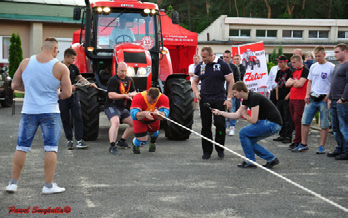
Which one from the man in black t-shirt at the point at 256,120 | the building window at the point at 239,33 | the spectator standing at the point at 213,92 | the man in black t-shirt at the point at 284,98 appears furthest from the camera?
the building window at the point at 239,33

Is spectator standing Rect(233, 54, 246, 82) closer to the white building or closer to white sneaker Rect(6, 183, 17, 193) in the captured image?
white sneaker Rect(6, 183, 17, 193)

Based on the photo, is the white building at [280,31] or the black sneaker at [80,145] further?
the white building at [280,31]

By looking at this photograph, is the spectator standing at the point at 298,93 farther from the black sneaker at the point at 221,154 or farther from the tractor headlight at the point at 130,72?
the tractor headlight at the point at 130,72

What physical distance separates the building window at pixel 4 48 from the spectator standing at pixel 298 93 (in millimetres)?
24370

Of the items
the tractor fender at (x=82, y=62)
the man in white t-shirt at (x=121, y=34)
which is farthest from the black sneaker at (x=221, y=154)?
the tractor fender at (x=82, y=62)

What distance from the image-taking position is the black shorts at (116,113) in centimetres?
981

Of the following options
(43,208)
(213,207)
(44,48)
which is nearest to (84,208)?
(43,208)

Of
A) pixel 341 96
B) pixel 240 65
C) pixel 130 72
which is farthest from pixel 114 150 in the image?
pixel 240 65

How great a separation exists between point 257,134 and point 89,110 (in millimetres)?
3829

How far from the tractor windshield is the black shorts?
2421mm

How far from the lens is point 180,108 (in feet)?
35.8

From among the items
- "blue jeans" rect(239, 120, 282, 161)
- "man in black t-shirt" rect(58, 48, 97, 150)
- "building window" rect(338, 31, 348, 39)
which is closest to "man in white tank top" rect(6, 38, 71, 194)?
"blue jeans" rect(239, 120, 282, 161)

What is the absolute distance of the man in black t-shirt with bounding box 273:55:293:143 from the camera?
1117 cm

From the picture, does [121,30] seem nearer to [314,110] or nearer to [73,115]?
[73,115]
